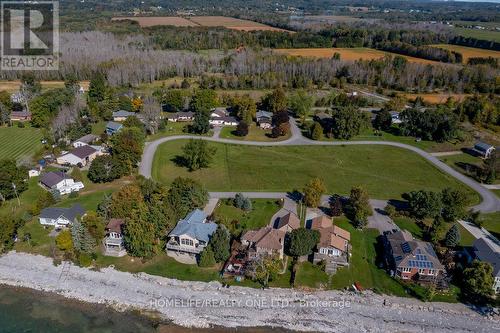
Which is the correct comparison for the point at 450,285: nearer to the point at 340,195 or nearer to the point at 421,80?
the point at 340,195

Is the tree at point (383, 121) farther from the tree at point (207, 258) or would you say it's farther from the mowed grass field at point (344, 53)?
the mowed grass field at point (344, 53)

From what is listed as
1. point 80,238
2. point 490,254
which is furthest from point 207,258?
point 490,254

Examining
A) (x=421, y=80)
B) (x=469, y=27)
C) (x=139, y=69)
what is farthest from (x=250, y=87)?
(x=469, y=27)

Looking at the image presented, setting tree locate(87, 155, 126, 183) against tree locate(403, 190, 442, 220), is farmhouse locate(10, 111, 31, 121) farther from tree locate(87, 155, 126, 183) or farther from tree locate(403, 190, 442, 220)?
tree locate(403, 190, 442, 220)

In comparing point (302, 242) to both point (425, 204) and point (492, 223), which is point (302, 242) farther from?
point (492, 223)

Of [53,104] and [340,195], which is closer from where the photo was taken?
[340,195]

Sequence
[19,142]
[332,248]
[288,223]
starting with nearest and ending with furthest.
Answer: [332,248]
[288,223]
[19,142]
